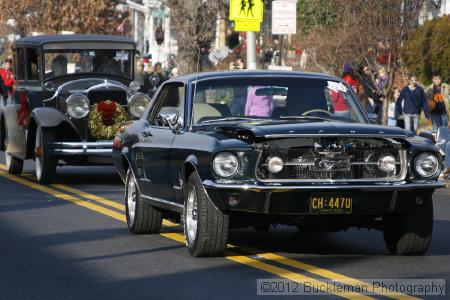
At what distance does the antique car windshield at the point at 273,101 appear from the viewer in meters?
11.7

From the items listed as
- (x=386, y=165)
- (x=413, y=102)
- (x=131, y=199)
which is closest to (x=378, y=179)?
(x=386, y=165)

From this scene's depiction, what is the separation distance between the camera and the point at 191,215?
10898 millimetres

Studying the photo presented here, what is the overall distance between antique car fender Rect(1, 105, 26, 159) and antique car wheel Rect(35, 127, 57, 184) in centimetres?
131

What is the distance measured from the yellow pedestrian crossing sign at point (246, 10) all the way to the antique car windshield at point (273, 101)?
13.3 m

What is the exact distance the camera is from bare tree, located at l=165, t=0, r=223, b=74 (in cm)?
3700

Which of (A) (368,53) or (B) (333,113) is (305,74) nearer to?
(B) (333,113)

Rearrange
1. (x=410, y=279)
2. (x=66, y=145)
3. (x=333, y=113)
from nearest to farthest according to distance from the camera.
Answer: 1. (x=410, y=279)
2. (x=333, y=113)
3. (x=66, y=145)

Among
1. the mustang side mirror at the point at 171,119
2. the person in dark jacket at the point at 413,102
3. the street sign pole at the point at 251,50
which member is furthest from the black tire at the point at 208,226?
the person in dark jacket at the point at 413,102

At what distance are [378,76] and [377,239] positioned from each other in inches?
621

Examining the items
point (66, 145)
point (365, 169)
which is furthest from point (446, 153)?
point (365, 169)

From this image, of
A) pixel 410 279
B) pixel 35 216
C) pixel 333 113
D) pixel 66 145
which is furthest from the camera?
pixel 66 145

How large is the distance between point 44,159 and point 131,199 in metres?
6.17

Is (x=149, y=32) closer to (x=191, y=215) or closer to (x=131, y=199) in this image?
(x=131, y=199)

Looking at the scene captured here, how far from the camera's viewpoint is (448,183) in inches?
789
